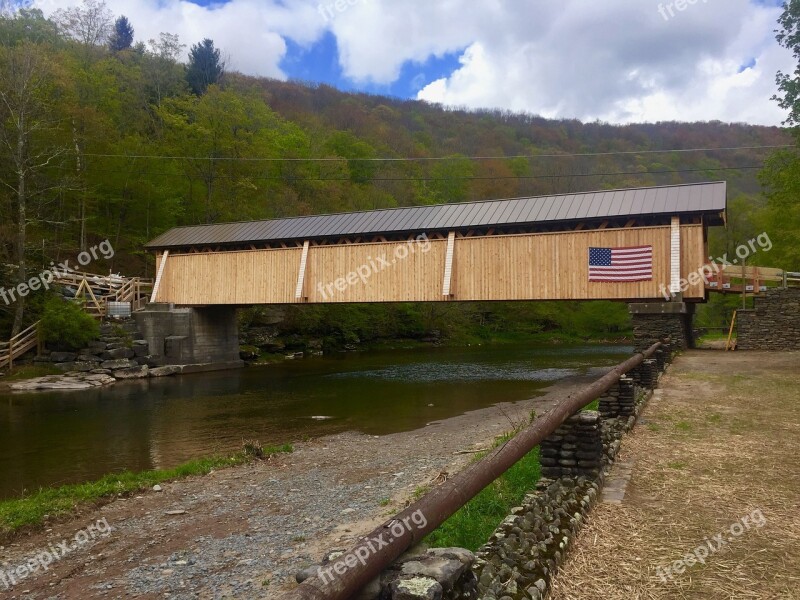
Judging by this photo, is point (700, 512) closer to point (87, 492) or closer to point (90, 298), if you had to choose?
point (87, 492)

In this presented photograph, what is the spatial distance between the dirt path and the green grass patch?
1068 millimetres

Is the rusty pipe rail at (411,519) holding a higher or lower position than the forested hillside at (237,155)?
lower

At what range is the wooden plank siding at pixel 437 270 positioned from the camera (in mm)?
15094

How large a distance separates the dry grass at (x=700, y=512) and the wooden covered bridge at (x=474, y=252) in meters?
8.10

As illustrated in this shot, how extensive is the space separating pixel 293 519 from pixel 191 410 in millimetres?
8702

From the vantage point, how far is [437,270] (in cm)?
1728

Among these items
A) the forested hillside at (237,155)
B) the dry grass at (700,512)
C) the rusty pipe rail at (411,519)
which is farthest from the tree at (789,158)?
the rusty pipe rail at (411,519)

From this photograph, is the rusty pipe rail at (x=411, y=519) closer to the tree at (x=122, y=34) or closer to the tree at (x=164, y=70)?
the tree at (x=164, y=70)

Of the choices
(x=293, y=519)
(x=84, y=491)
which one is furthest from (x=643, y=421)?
(x=84, y=491)

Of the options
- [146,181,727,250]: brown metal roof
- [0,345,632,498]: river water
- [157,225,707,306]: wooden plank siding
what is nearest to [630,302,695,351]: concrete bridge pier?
[157,225,707,306]: wooden plank siding

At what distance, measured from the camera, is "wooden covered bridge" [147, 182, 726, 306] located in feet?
48.5

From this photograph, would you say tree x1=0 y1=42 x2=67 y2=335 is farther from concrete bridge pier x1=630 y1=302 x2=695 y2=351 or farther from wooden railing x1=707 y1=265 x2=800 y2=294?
wooden railing x1=707 y1=265 x2=800 y2=294

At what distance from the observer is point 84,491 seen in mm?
6488

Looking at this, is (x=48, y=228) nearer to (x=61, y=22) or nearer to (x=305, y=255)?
(x=305, y=255)
